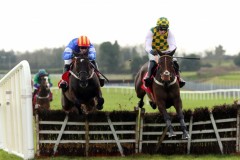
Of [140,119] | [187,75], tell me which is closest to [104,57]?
[187,75]

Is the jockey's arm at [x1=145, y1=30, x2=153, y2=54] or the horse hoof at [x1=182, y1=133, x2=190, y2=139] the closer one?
the horse hoof at [x1=182, y1=133, x2=190, y2=139]

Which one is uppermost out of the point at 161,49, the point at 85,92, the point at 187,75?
the point at 161,49

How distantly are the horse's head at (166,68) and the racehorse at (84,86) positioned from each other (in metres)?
1.38

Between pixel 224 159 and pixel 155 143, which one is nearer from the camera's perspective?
pixel 224 159

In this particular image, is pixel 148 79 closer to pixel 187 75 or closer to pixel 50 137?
pixel 50 137

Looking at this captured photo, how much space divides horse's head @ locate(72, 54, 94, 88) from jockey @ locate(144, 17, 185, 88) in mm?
1186

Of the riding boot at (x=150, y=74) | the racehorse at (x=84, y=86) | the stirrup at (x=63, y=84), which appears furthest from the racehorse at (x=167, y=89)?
A: the stirrup at (x=63, y=84)

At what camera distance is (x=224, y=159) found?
7.86 metres

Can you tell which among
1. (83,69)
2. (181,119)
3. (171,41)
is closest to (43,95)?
(83,69)

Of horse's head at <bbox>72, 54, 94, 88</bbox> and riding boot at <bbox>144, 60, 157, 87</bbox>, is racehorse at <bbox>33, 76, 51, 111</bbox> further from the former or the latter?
riding boot at <bbox>144, 60, 157, 87</bbox>

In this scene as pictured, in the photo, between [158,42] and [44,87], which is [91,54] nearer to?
[158,42]

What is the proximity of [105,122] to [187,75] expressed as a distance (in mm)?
47924

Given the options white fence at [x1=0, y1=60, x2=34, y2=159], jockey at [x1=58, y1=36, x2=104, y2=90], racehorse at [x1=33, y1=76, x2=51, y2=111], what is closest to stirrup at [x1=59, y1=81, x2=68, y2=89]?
jockey at [x1=58, y1=36, x2=104, y2=90]

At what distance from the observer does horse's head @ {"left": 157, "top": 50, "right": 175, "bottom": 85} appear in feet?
27.5
